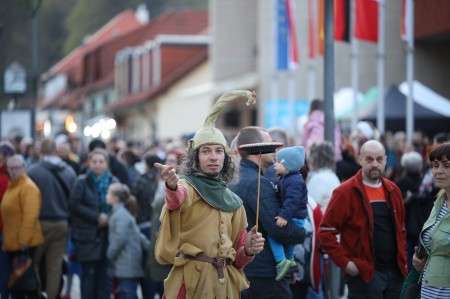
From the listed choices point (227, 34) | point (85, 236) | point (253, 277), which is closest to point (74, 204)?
point (85, 236)

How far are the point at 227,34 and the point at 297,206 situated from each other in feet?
131

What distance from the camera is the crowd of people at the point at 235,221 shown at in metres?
7.70

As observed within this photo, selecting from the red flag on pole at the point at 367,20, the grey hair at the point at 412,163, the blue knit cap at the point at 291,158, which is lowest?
the grey hair at the point at 412,163

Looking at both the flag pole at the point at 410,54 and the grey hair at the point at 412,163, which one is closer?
the grey hair at the point at 412,163

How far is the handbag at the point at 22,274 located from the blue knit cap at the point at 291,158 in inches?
175

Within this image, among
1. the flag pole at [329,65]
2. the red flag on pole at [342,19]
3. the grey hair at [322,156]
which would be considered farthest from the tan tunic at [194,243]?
the red flag on pole at [342,19]

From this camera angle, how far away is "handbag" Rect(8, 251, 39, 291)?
13125mm

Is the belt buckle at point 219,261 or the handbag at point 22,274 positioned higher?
the belt buckle at point 219,261

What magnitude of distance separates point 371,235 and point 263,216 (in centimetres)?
89

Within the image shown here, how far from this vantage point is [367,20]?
2289 centimetres

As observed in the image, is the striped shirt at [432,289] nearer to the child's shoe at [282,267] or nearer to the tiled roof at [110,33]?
the child's shoe at [282,267]

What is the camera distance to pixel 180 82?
53500 millimetres

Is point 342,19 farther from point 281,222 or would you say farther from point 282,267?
point 282,267

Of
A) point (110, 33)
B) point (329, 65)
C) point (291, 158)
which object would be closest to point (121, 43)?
point (110, 33)
